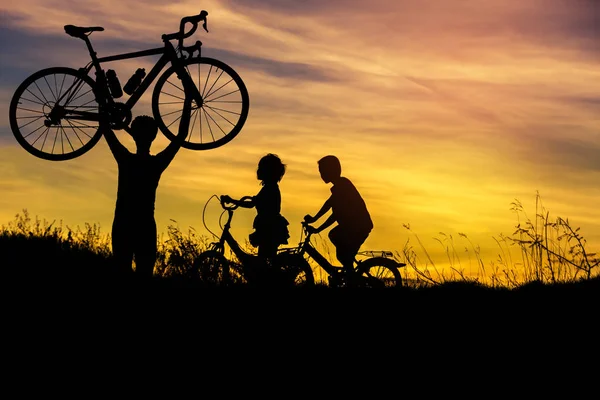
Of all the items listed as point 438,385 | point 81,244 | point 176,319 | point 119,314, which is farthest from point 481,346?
point 81,244

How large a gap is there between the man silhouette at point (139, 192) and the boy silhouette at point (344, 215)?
2558 mm

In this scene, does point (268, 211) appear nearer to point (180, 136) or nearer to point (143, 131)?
point (180, 136)

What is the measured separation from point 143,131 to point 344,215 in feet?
11.1

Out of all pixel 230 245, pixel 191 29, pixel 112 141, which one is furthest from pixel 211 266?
pixel 191 29

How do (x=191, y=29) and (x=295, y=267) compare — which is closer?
(x=191, y=29)

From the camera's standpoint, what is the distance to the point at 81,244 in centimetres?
1346

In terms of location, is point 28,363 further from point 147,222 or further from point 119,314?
point 147,222

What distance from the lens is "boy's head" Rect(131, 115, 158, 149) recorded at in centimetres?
1050

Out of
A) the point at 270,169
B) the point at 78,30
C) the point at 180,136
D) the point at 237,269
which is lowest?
the point at 237,269

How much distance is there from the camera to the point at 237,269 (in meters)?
11.8

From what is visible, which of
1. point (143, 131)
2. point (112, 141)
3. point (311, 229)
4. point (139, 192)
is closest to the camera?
point (139, 192)

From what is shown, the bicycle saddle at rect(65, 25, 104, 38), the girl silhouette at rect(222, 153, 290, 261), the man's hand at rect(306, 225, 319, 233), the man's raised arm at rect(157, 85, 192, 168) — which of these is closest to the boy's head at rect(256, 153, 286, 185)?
the girl silhouette at rect(222, 153, 290, 261)

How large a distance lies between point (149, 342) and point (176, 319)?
650 mm

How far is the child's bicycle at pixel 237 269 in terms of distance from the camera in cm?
1139
